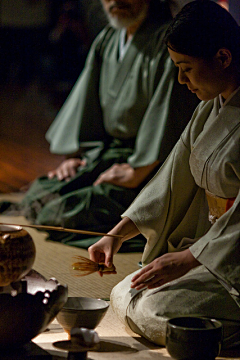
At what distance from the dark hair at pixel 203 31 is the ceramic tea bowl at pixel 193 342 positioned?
2.57ft

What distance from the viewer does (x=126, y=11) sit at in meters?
3.47

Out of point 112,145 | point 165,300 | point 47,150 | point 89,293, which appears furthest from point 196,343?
point 47,150

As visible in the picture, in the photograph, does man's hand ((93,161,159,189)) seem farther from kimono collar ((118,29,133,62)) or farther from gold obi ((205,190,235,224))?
gold obi ((205,190,235,224))

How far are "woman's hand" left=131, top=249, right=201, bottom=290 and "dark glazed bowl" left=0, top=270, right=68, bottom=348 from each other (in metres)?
0.23

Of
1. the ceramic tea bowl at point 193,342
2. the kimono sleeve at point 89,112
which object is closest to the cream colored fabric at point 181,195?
the ceramic tea bowl at point 193,342

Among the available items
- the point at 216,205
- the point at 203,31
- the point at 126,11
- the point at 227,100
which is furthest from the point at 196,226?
the point at 126,11

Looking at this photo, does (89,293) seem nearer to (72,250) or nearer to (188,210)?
(188,210)

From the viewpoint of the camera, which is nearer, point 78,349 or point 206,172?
point 78,349

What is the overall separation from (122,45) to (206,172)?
6.96ft

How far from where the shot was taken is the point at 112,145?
3.75m

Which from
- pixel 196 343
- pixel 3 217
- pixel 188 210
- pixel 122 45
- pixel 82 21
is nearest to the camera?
pixel 196 343

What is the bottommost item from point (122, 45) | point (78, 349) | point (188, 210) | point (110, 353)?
point (110, 353)

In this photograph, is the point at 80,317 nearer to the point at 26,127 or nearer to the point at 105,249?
the point at 105,249

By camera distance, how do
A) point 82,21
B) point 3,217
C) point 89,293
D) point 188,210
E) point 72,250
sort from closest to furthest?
point 188,210
point 89,293
point 72,250
point 3,217
point 82,21
